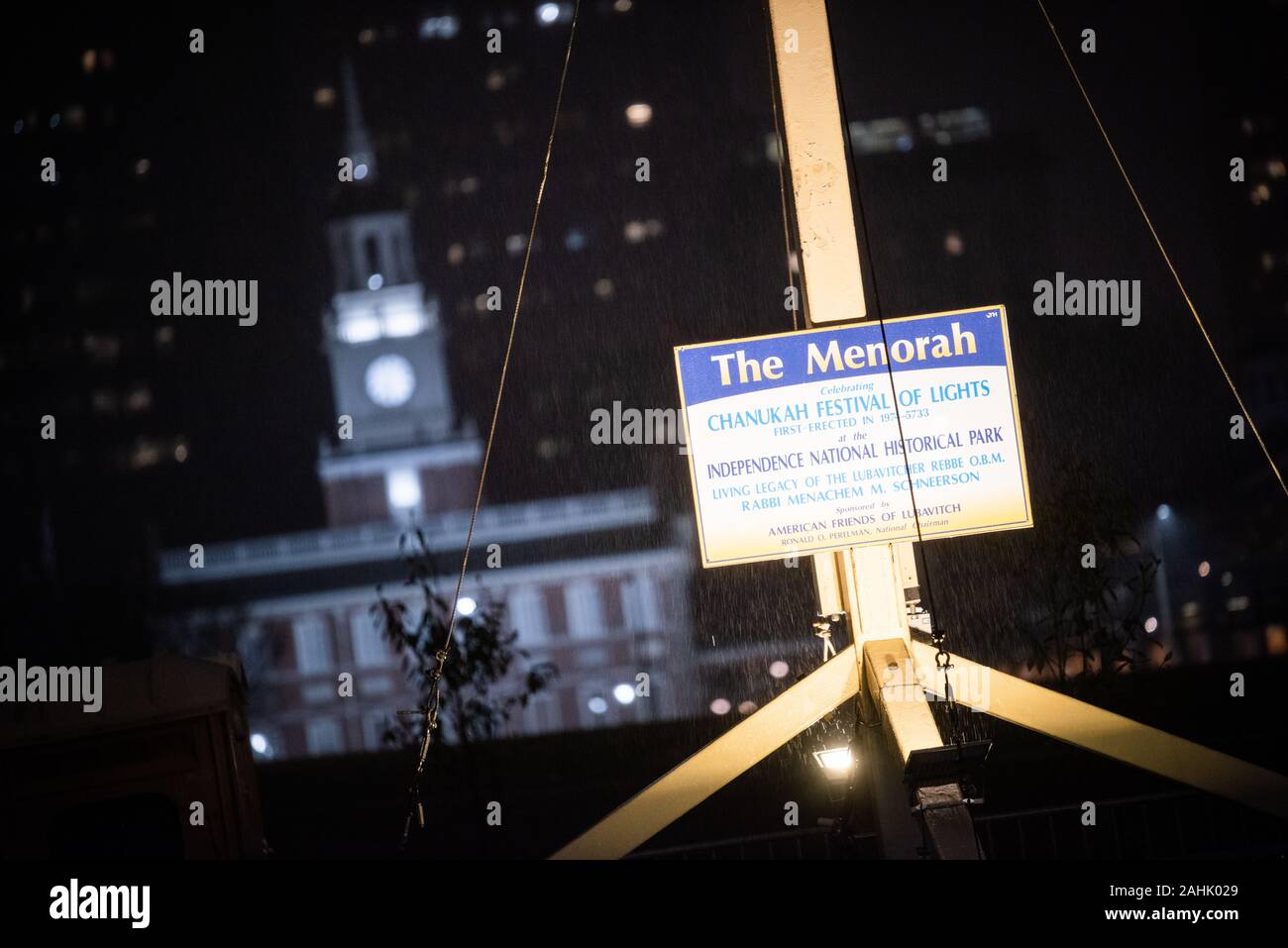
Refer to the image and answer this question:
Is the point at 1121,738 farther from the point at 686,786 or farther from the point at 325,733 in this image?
the point at 325,733

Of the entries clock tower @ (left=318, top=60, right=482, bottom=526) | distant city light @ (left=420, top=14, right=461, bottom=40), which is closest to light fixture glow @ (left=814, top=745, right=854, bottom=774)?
clock tower @ (left=318, top=60, right=482, bottom=526)

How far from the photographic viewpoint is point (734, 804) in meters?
15.1

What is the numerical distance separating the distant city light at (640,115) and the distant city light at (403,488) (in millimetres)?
42329

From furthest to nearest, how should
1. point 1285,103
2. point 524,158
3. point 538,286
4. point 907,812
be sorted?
point 524,158
point 538,286
point 1285,103
point 907,812

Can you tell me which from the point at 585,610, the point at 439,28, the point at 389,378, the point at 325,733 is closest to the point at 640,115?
the point at 439,28

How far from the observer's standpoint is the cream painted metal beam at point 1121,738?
7328 mm

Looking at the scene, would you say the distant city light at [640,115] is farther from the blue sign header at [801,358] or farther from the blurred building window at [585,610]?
the blue sign header at [801,358]

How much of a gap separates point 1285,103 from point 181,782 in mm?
84290

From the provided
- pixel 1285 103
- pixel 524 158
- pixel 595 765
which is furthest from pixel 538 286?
pixel 595 765

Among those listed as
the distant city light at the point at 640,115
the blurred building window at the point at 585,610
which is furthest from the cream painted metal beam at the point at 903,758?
the distant city light at the point at 640,115

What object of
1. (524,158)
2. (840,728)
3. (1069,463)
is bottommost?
(840,728)

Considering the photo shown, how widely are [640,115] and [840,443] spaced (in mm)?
114217
